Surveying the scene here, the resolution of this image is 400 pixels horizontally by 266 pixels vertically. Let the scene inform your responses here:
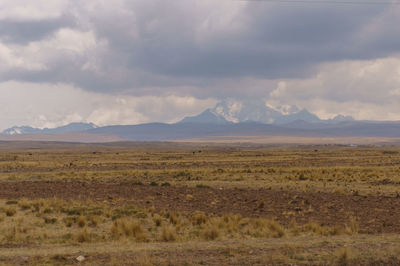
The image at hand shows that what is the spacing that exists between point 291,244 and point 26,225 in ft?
36.9

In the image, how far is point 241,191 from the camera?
104 feet

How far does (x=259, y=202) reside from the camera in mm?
25250

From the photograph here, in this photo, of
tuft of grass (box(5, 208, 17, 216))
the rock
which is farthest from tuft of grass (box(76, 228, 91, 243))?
tuft of grass (box(5, 208, 17, 216))

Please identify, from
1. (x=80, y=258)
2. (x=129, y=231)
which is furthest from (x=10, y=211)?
(x=80, y=258)

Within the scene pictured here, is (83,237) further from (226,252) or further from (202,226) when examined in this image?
(226,252)

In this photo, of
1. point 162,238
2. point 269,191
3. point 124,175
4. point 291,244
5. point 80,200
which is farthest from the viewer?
point 124,175

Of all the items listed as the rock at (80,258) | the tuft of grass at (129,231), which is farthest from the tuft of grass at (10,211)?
the rock at (80,258)

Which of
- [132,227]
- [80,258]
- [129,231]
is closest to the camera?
[80,258]

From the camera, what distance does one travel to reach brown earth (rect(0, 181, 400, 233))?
20.2m

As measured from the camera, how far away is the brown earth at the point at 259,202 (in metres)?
20.2

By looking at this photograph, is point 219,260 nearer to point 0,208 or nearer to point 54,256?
point 54,256

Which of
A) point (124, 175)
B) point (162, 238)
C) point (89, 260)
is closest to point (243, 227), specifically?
point (162, 238)

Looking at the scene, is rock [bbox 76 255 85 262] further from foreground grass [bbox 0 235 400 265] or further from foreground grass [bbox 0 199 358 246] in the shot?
foreground grass [bbox 0 199 358 246]

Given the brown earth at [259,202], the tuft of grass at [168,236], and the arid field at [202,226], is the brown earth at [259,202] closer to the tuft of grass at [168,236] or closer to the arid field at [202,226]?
the arid field at [202,226]
